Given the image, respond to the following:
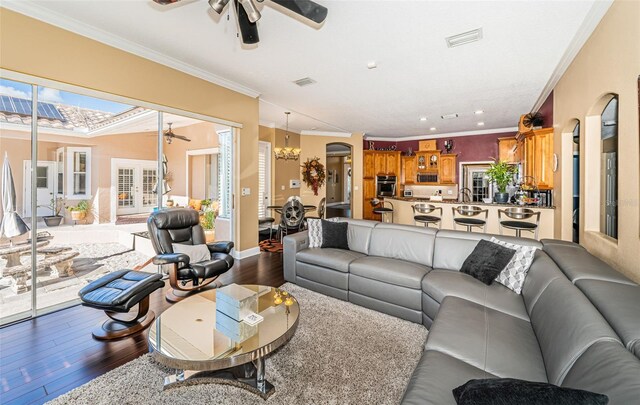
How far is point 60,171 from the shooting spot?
3197 mm

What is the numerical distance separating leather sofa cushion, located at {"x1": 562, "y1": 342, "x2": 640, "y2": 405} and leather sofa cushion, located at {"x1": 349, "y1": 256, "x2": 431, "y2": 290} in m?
1.59

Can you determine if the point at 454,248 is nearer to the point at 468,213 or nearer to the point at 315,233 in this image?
the point at 315,233

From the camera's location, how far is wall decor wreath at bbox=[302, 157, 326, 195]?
338 inches

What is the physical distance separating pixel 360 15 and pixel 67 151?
3.66m

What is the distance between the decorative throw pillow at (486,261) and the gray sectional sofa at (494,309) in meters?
0.09

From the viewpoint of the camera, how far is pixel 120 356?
222 centimetres

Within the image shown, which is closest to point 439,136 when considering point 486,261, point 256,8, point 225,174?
point 225,174

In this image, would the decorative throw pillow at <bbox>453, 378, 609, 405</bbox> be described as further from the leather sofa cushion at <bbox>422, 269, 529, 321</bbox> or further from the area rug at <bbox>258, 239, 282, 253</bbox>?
the area rug at <bbox>258, 239, 282, 253</bbox>

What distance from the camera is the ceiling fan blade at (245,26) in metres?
2.26

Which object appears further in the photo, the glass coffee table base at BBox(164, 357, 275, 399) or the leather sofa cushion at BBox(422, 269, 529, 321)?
the leather sofa cushion at BBox(422, 269, 529, 321)

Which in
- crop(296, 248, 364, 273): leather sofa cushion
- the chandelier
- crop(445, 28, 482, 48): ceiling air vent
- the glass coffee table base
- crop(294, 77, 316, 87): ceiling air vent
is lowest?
the glass coffee table base

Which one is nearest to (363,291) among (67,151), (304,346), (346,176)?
(304,346)

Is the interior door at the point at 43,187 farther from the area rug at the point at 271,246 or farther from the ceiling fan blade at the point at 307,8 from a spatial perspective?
the area rug at the point at 271,246

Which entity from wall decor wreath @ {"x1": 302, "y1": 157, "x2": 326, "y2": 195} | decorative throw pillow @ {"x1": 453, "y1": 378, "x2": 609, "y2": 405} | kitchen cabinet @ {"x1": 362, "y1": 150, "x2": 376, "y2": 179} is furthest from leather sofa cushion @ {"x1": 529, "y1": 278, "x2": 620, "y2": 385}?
kitchen cabinet @ {"x1": 362, "y1": 150, "x2": 376, "y2": 179}
